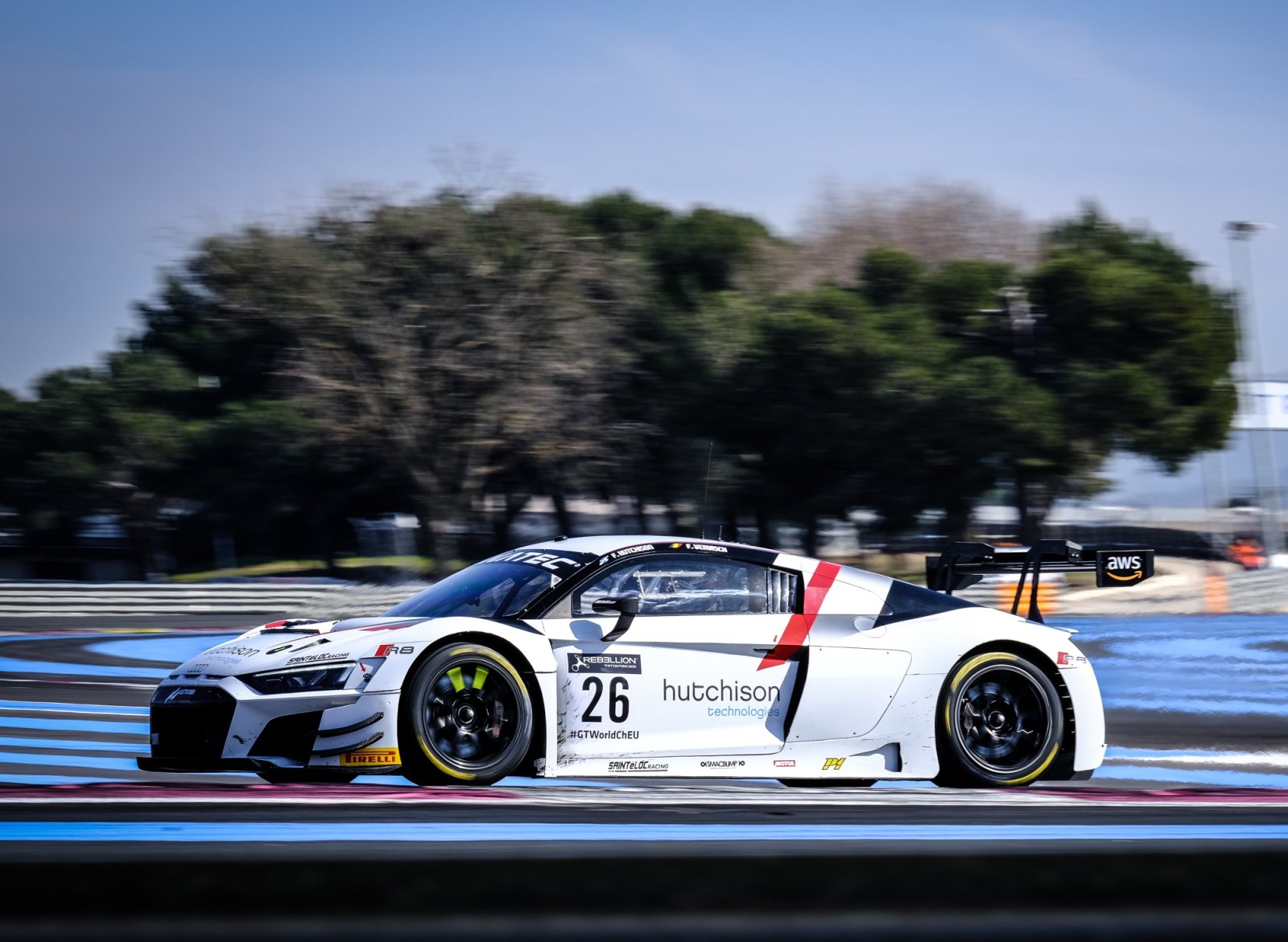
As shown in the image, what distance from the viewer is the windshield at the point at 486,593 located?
6.75m

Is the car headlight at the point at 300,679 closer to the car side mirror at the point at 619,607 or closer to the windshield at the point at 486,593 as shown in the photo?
the windshield at the point at 486,593

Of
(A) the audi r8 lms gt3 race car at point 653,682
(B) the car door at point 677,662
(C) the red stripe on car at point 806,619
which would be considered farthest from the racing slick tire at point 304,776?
(C) the red stripe on car at point 806,619

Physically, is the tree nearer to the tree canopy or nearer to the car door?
the tree canopy

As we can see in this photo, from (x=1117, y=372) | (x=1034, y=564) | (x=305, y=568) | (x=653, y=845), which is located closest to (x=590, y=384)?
(x=305, y=568)

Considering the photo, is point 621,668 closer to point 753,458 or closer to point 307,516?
point 753,458

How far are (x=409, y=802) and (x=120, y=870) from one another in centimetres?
357

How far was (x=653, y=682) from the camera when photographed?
6547 mm

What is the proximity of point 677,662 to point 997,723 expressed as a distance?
1682 mm

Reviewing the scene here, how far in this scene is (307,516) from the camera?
2961 centimetres

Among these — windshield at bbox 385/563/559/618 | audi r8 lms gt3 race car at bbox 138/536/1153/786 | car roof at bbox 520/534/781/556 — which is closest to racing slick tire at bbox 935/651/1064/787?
audi r8 lms gt3 race car at bbox 138/536/1153/786

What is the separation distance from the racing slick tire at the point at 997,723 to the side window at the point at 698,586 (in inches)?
36.3

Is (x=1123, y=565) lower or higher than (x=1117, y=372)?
lower

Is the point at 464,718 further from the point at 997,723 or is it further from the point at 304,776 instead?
the point at 997,723

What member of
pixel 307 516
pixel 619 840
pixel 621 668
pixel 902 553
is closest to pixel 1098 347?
pixel 902 553
